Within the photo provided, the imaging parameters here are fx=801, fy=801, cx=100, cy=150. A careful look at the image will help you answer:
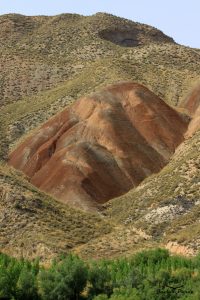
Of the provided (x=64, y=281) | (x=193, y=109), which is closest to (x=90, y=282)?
(x=64, y=281)

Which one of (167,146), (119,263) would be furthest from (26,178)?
(119,263)

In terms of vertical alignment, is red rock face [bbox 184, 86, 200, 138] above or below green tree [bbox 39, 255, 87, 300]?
above

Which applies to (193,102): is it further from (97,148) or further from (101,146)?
(97,148)

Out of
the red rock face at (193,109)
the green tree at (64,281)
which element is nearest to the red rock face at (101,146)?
the red rock face at (193,109)

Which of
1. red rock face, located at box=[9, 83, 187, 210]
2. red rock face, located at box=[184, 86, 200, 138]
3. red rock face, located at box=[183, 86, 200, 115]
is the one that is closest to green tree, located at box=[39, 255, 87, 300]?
red rock face, located at box=[9, 83, 187, 210]

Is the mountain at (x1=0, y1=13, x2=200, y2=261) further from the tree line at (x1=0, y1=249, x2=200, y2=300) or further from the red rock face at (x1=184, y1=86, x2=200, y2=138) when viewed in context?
the tree line at (x1=0, y1=249, x2=200, y2=300)

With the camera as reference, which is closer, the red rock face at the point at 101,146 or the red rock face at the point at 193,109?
the red rock face at the point at 101,146

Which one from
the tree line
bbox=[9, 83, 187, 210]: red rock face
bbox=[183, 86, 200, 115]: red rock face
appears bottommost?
the tree line

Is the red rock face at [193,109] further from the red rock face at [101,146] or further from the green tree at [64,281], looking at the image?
the green tree at [64,281]
